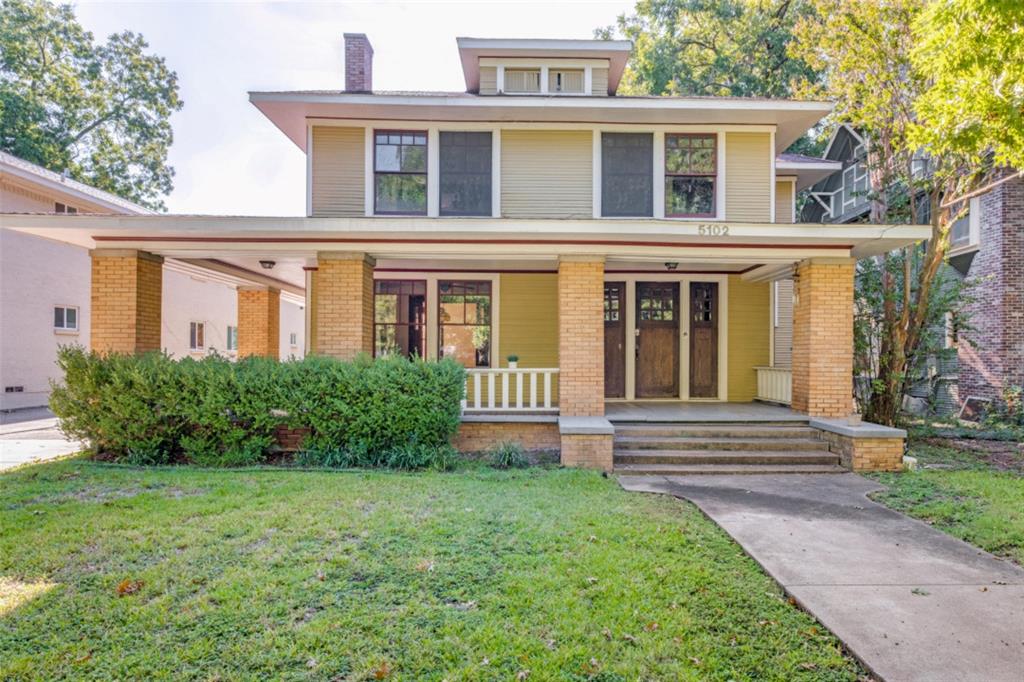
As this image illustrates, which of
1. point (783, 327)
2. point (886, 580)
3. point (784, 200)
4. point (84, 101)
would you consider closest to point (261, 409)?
point (886, 580)

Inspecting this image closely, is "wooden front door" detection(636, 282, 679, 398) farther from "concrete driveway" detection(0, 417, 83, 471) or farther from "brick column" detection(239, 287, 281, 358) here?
"concrete driveway" detection(0, 417, 83, 471)

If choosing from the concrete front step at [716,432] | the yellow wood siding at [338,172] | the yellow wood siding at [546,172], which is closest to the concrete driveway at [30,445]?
the yellow wood siding at [338,172]

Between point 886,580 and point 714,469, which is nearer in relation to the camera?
point 886,580

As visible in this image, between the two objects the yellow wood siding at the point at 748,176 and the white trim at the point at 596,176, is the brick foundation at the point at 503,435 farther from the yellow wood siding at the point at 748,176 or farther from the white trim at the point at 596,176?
the yellow wood siding at the point at 748,176

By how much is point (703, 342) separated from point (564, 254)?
4392 millimetres

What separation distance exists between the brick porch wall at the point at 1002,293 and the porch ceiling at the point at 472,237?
6.23m

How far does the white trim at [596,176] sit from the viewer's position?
31.9 ft

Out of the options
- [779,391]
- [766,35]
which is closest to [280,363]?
[779,391]

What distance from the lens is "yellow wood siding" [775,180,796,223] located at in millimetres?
11742

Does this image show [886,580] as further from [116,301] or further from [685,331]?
[116,301]

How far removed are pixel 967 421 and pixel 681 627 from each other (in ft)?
44.6

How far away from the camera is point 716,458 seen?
7.61 meters

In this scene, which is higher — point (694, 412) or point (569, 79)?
point (569, 79)

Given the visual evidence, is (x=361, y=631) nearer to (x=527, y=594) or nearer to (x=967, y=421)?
(x=527, y=594)
